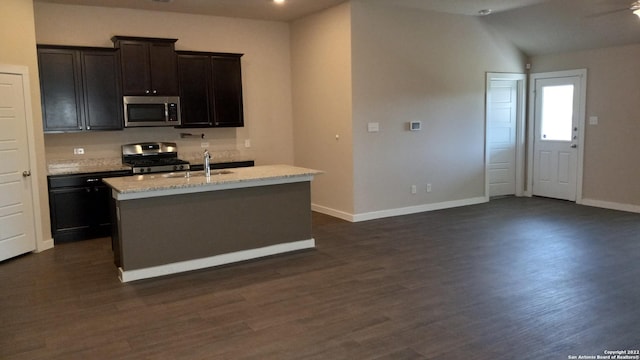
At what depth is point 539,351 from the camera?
3.07 meters

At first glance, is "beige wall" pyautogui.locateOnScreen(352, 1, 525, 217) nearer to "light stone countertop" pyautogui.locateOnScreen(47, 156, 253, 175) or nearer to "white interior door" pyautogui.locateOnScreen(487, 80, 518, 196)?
"white interior door" pyautogui.locateOnScreen(487, 80, 518, 196)

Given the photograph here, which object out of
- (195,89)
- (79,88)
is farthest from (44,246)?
(195,89)

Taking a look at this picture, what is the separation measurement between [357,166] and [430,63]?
1.93m

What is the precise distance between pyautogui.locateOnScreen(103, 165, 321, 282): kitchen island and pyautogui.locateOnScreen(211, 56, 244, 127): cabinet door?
1.87 meters

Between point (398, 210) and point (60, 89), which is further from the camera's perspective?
point (398, 210)

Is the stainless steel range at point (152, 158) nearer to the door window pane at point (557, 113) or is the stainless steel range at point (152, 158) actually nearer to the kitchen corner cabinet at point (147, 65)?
the kitchen corner cabinet at point (147, 65)

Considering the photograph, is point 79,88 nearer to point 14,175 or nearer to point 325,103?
point 14,175

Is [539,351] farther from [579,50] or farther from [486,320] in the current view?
[579,50]

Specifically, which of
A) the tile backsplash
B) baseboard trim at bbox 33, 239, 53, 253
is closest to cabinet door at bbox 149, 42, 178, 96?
the tile backsplash

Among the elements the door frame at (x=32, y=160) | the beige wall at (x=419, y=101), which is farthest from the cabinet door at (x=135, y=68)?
the beige wall at (x=419, y=101)

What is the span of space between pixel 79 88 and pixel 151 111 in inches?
35.2

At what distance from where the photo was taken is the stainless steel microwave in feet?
21.5

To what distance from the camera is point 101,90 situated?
638 centimetres

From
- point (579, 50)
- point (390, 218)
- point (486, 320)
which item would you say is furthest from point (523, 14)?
point (486, 320)
